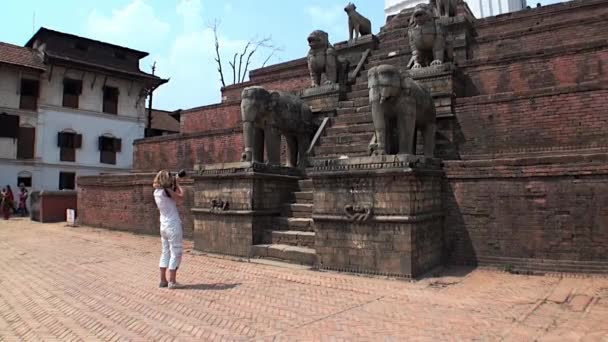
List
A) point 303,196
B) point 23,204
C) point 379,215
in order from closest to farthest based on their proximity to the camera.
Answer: point 379,215, point 303,196, point 23,204

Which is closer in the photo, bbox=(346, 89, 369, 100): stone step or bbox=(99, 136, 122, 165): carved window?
bbox=(346, 89, 369, 100): stone step

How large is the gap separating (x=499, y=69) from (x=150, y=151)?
12.5m

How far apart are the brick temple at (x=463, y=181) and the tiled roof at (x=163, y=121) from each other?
24.0m

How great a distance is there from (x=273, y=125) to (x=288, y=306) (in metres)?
5.17

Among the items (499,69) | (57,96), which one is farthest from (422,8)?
(57,96)

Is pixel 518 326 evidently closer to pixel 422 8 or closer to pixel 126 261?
pixel 126 261

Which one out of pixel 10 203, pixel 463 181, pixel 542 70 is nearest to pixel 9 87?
pixel 10 203

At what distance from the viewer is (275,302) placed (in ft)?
18.1

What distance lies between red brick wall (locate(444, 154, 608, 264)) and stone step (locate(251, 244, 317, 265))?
2492 mm

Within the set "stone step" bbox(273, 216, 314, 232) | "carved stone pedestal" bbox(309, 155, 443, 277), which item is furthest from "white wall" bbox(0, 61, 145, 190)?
"carved stone pedestal" bbox(309, 155, 443, 277)

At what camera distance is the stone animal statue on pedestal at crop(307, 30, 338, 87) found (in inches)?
461

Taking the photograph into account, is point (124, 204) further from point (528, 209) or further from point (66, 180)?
point (66, 180)

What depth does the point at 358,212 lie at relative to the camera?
7.11 meters

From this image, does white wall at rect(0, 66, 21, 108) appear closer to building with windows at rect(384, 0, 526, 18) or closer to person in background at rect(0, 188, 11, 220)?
person in background at rect(0, 188, 11, 220)
